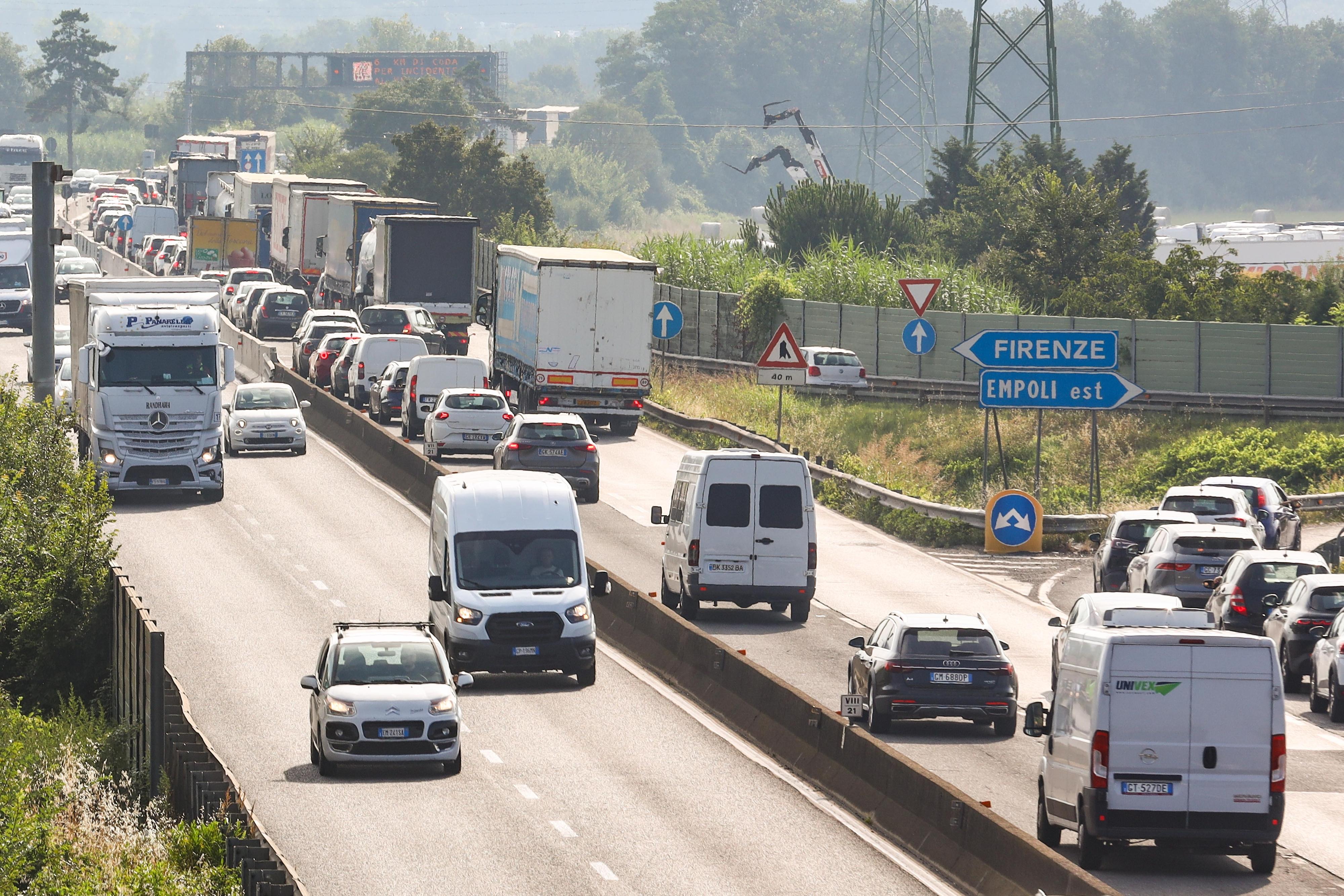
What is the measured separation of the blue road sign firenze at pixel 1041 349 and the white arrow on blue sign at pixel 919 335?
534cm

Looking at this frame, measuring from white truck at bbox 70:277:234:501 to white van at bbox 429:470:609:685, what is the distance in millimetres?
13098

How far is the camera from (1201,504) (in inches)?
1373

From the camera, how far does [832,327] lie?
67.1m

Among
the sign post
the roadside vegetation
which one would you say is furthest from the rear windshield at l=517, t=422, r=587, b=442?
the roadside vegetation

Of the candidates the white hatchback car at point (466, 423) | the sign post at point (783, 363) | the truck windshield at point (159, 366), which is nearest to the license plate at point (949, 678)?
the sign post at point (783, 363)

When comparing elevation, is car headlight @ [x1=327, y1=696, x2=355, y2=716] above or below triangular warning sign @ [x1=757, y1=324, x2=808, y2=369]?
below

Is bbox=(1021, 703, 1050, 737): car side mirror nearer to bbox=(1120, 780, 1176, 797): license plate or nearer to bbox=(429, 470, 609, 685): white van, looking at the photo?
bbox=(1120, 780, 1176, 797): license plate

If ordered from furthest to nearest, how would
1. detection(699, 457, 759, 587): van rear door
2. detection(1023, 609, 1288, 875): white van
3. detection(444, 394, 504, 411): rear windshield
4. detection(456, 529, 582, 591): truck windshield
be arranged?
detection(444, 394, 504, 411): rear windshield
detection(699, 457, 759, 587): van rear door
detection(456, 529, 582, 591): truck windshield
detection(1023, 609, 1288, 875): white van

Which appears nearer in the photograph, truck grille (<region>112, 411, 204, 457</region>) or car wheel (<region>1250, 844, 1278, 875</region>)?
car wheel (<region>1250, 844, 1278, 875</region>)

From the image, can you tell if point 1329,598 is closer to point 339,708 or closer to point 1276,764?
point 1276,764

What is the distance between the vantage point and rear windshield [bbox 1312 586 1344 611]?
26.3 metres

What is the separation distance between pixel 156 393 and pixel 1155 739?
2551 centimetres

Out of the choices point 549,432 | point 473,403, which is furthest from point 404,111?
point 549,432

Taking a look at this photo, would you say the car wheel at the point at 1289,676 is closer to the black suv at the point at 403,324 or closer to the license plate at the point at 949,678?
the license plate at the point at 949,678
